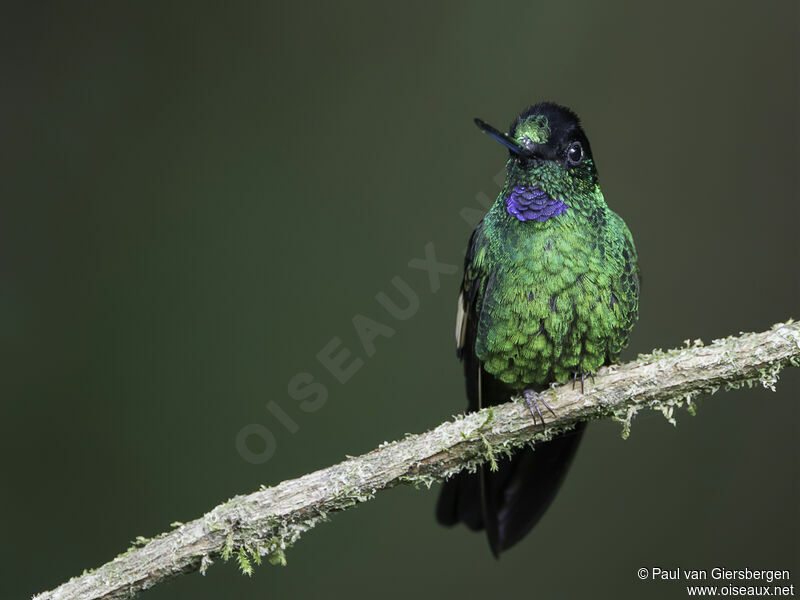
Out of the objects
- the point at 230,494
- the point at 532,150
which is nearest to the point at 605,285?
the point at 532,150

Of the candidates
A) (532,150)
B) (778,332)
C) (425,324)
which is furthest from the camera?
(425,324)

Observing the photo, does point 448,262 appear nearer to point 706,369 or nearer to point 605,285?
point 605,285

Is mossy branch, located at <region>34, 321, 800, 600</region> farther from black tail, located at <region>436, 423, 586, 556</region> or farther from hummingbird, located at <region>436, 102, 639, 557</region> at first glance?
black tail, located at <region>436, 423, 586, 556</region>

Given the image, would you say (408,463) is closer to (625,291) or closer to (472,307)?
(472,307)

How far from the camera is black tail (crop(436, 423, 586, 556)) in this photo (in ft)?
8.66

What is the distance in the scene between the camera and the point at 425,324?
399cm

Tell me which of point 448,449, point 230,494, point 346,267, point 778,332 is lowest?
point 448,449

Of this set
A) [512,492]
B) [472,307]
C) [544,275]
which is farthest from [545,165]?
[512,492]

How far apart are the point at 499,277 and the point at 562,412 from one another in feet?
1.41

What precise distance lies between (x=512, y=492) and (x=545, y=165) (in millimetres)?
1127

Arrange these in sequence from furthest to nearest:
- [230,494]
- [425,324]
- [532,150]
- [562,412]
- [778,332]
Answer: [425,324], [230,494], [532,150], [562,412], [778,332]

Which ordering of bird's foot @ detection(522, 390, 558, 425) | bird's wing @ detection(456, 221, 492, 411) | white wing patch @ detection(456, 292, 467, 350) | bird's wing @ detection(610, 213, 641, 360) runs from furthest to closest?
1. white wing patch @ detection(456, 292, 467, 350)
2. bird's wing @ detection(456, 221, 492, 411)
3. bird's wing @ detection(610, 213, 641, 360)
4. bird's foot @ detection(522, 390, 558, 425)

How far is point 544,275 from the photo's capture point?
223cm

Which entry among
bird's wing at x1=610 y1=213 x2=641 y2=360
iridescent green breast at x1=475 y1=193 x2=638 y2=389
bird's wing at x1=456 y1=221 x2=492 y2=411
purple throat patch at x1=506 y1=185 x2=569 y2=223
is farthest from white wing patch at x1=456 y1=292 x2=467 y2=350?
bird's wing at x1=610 y1=213 x2=641 y2=360
